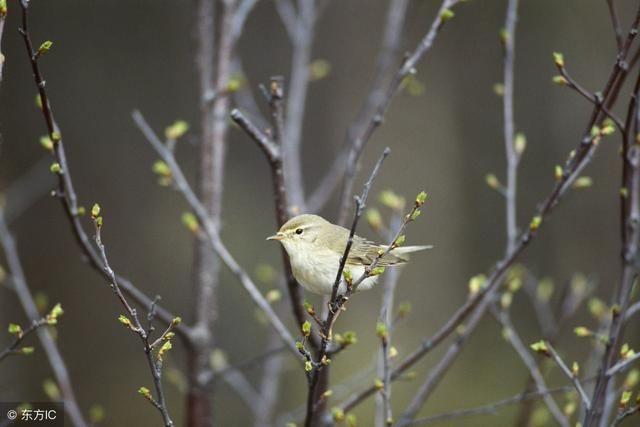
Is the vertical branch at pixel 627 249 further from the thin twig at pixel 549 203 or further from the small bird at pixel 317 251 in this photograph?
the small bird at pixel 317 251

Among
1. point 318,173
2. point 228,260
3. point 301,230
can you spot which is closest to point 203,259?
point 228,260

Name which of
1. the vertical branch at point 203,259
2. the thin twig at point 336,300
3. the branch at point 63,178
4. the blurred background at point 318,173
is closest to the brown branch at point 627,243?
the thin twig at point 336,300

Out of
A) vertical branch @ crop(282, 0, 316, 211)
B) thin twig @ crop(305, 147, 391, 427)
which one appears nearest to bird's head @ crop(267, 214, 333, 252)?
thin twig @ crop(305, 147, 391, 427)

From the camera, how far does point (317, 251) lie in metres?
2.35

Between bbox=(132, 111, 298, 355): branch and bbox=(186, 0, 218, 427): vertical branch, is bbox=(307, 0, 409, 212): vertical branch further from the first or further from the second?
bbox=(132, 111, 298, 355): branch

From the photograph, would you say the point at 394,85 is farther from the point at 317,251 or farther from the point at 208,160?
the point at 208,160

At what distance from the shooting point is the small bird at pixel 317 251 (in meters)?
2.18

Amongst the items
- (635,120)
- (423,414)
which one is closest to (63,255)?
(423,414)

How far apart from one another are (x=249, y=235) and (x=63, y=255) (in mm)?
1515

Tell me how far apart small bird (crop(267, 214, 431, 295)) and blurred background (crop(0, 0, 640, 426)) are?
2807mm

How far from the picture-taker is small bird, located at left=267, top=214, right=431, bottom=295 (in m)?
2.18

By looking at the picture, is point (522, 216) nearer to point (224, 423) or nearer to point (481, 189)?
point (481, 189)

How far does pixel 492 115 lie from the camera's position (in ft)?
21.9

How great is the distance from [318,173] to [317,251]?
12.8 ft
